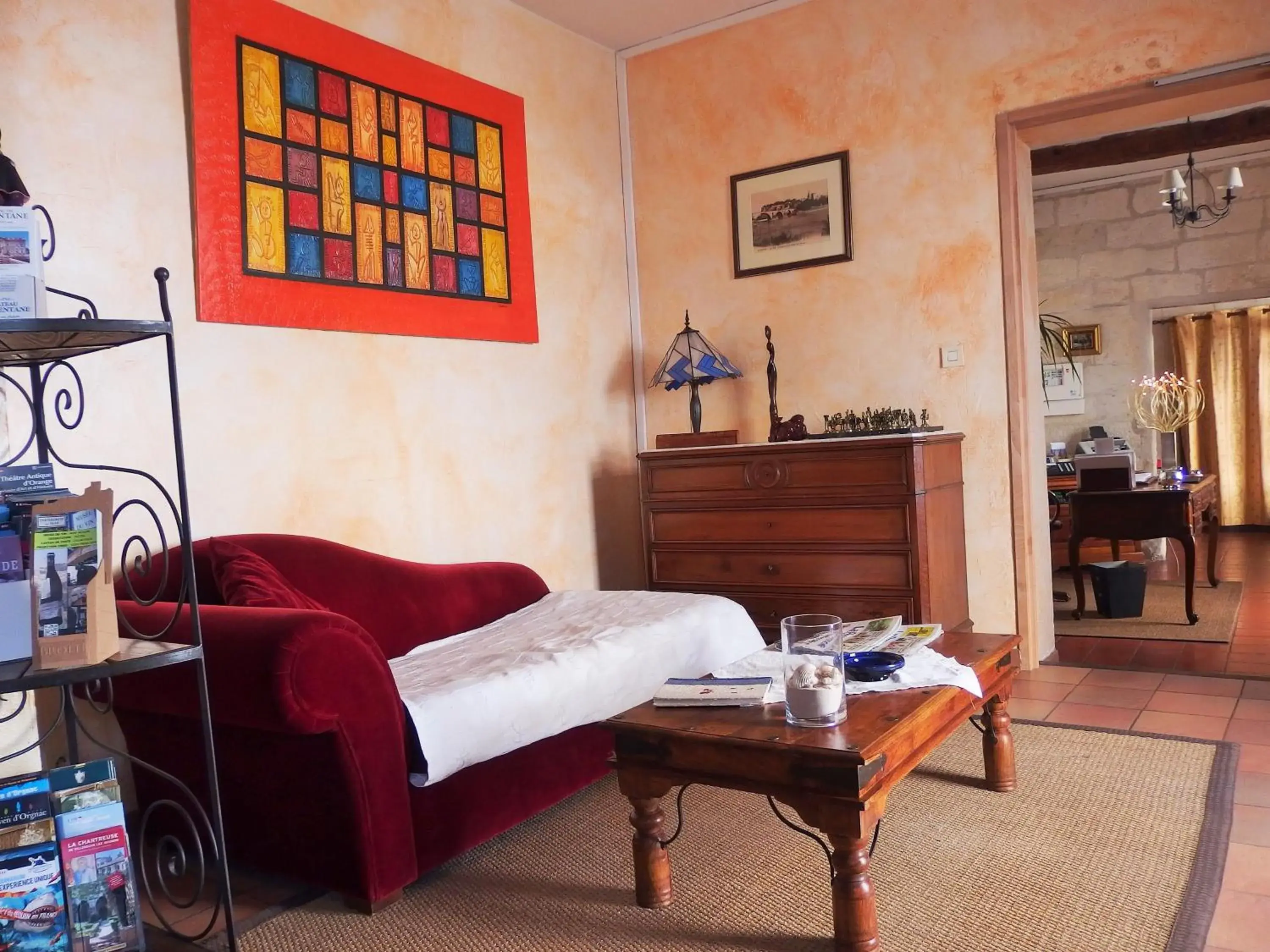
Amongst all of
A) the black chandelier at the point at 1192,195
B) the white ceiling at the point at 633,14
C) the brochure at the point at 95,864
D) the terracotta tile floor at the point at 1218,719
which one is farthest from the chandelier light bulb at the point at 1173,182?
the brochure at the point at 95,864

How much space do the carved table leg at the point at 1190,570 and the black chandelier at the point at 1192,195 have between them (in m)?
2.27

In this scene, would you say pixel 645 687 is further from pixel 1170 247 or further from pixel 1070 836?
pixel 1170 247

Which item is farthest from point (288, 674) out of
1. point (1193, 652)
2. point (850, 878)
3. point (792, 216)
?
point (1193, 652)

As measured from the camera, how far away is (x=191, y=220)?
2914 millimetres

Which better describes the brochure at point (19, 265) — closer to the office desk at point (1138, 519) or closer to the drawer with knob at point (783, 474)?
the drawer with knob at point (783, 474)

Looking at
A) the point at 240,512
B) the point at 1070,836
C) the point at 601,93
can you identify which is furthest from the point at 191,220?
the point at 1070,836

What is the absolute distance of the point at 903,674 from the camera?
2.18 metres

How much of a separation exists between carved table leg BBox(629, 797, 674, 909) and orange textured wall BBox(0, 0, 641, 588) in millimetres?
1634

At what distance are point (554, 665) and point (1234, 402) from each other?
28.0ft

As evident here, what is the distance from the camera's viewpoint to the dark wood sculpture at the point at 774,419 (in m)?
3.99

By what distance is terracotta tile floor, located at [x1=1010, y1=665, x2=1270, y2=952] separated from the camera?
1938 mm

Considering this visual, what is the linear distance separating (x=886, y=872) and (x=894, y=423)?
2.08m

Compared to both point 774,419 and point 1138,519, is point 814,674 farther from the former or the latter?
point 1138,519

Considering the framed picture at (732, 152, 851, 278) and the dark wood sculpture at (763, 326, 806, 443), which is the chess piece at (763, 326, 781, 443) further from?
the framed picture at (732, 152, 851, 278)
